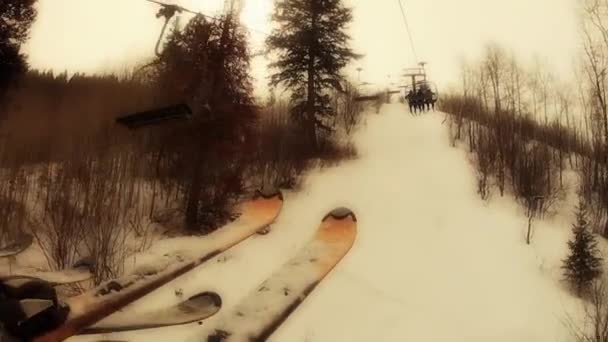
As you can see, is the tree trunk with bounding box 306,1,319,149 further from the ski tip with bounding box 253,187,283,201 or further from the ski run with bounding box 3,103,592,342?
the ski tip with bounding box 253,187,283,201

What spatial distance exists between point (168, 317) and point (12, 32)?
1619cm

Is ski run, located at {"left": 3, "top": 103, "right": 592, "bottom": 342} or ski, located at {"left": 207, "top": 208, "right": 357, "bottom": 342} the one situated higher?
ski, located at {"left": 207, "top": 208, "right": 357, "bottom": 342}

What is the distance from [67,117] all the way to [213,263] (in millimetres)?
10484

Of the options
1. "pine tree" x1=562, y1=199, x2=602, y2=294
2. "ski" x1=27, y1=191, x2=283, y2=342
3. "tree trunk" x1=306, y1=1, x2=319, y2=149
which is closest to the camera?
"ski" x1=27, y1=191, x2=283, y2=342

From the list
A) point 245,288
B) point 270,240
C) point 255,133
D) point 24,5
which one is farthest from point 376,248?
point 24,5

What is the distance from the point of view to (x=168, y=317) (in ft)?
8.89

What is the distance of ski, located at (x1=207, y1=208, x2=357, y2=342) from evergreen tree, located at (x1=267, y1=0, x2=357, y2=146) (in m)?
16.3

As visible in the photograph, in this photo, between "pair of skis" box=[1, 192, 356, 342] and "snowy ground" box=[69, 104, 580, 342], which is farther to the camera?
"snowy ground" box=[69, 104, 580, 342]

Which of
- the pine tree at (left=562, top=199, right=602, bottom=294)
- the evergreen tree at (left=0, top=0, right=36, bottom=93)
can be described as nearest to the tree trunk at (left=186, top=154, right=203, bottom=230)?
the evergreen tree at (left=0, top=0, right=36, bottom=93)

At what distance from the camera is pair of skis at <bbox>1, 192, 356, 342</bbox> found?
2.30m

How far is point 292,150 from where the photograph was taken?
19.6m

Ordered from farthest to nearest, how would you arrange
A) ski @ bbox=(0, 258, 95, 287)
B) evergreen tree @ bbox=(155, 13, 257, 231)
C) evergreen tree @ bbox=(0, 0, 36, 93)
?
evergreen tree @ bbox=(0, 0, 36, 93) < evergreen tree @ bbox=(155, 13, 257, 231) < ski @ bbox=(0, 258, 95, 287)

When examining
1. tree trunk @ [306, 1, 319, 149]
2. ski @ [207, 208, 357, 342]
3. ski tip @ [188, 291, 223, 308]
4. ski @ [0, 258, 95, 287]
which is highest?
tree trunk @ [306, 1, 319, 149]

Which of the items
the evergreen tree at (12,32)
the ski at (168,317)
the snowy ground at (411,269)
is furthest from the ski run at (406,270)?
the evergreen tree at (12,32)
